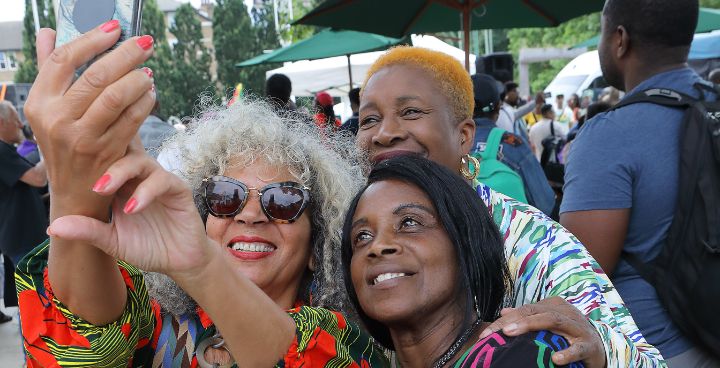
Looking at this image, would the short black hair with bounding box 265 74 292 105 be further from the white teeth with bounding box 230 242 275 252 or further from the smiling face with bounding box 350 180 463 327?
the smiling face with bounding box 350 180 463 327

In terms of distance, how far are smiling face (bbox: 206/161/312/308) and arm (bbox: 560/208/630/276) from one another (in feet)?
3.39

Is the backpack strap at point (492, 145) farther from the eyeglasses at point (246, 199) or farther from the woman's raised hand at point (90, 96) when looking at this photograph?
the woman's raised hand at point (90, 96)

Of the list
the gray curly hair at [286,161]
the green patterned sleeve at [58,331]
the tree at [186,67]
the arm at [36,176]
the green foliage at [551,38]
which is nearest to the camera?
the green patterned sleeve at [58,331]

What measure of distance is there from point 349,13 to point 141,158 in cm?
426

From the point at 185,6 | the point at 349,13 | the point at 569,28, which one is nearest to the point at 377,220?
the point at 349,13

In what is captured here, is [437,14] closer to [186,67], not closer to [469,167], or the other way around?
[469,167]

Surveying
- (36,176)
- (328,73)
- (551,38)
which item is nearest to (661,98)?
(36,176)

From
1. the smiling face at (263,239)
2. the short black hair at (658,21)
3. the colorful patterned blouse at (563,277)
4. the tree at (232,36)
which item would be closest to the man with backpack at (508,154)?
the short black hair at (658,21)

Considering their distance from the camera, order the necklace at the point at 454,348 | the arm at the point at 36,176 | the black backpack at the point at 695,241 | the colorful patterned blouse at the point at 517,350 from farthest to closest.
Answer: the arm at the point at 36,176
the black backpack at the point at 695,241
the necklace at the point at 454,348
the colorful patterned blouse at the point at 517,350

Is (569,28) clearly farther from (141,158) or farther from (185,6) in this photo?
(141,158)

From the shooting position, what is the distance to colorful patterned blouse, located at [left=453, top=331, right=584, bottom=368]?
135 cm

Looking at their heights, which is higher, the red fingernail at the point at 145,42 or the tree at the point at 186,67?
the red fingernail at the point at 145,42

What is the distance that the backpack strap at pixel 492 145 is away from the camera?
3.70 metres

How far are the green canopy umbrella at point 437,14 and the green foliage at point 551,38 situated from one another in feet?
83.6
